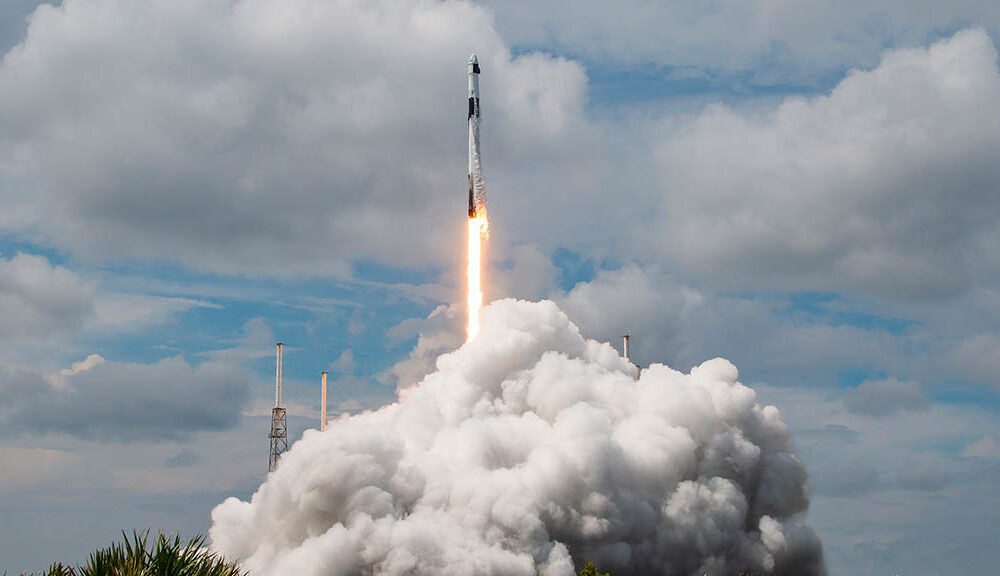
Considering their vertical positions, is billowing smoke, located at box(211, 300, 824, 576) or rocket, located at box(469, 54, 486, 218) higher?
rocket, located at box(469, 54, 486, 218)

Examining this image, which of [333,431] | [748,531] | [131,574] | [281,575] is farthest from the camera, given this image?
[748,531]

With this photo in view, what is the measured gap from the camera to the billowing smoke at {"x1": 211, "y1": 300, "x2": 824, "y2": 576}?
72812mm

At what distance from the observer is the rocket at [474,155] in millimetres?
85812

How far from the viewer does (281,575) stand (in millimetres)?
71312

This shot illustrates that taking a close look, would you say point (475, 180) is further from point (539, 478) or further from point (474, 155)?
point (539, 478)

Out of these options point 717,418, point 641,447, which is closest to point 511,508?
point 641,447

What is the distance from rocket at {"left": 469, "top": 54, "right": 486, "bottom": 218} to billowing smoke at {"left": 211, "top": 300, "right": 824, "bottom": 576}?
8003 millimetres

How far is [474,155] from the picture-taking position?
282 ft

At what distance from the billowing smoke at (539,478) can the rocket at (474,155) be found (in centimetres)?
800

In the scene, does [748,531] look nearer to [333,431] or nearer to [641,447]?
[641,447]

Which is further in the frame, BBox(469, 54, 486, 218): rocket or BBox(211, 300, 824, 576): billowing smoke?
BBox(469, 54, 486, 218): rocket

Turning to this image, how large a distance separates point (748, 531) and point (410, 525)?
29712 millimetres

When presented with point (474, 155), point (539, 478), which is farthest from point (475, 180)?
point (539, 478)

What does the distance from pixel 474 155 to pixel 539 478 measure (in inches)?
1017
